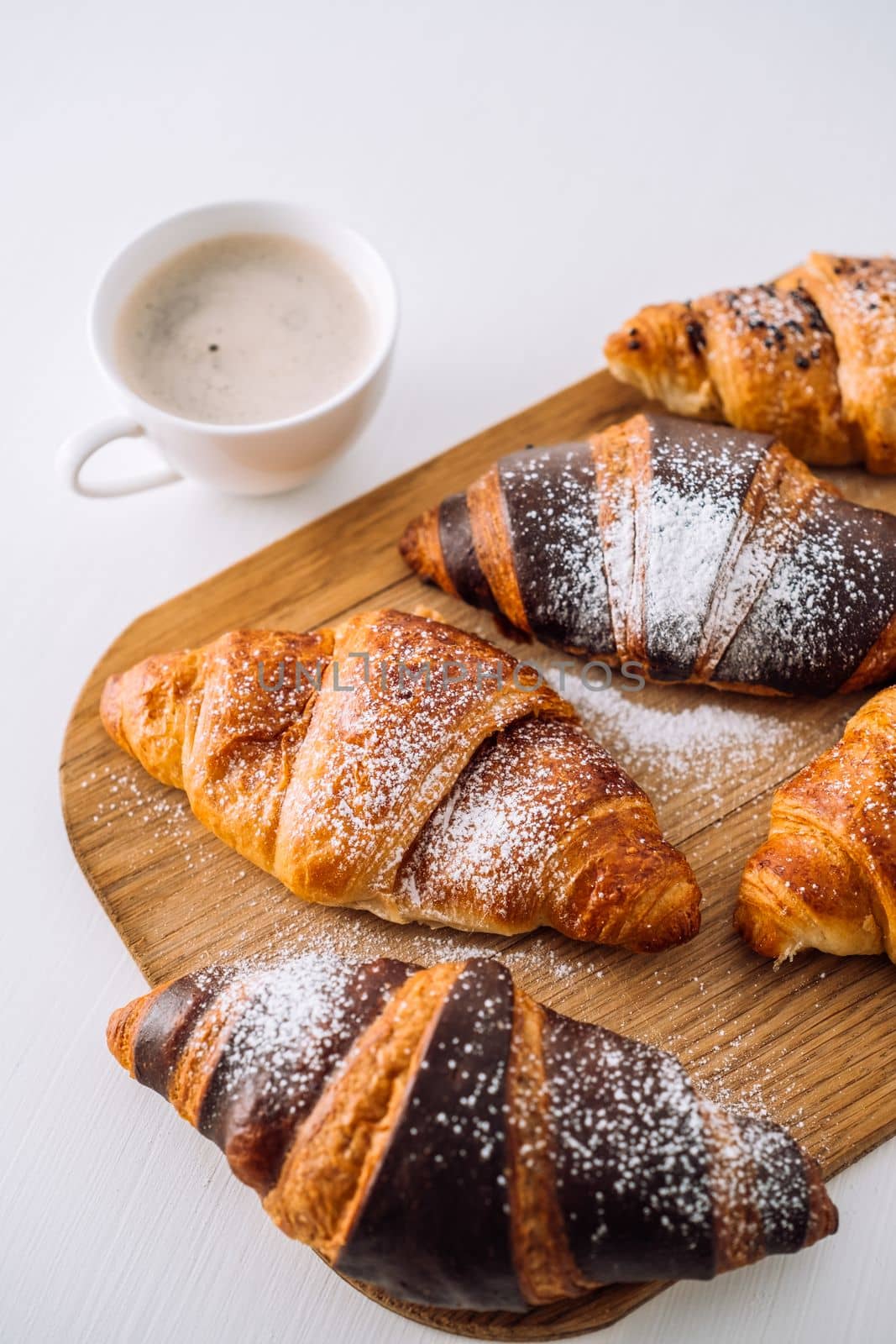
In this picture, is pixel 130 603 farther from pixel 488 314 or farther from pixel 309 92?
pixel 309 92

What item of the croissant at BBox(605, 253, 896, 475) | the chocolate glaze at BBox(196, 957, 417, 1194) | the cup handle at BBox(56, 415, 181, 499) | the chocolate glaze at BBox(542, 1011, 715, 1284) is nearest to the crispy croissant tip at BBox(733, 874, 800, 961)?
the chocolate glaze at BBox(542, 1011, 715, 1284)

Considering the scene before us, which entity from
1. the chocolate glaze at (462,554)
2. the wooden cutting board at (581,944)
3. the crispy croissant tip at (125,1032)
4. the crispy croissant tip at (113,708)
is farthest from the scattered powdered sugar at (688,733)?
the crispy croissant tip at (125,1032)

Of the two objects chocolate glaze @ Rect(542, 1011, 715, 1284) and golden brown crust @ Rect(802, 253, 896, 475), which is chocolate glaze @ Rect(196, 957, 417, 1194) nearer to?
chocolate glaze @ Rect(542, 1011, 715, 1284)

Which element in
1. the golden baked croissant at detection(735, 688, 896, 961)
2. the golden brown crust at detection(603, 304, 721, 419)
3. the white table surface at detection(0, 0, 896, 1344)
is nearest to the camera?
the golden baked croissant at detection(735, 688, 896, 961)

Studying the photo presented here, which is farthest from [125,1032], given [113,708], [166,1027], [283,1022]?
[113,708]


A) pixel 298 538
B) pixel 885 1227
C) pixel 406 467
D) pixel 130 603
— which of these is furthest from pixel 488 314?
pixel 885 1227

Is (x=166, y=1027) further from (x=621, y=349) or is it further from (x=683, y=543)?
(x=621, y=349)
